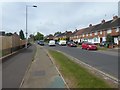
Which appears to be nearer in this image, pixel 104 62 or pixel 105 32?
pixel 104 62

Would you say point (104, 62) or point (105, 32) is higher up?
point (105, 32)

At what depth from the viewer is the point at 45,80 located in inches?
430

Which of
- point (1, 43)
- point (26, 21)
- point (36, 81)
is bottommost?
point (36, 81)

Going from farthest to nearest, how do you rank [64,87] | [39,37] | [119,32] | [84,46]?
[39,37] → [119,32] → [84,46] → [64,87]

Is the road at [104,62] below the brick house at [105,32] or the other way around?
below

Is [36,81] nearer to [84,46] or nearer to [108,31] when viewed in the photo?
[84,46]

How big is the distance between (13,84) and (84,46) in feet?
122

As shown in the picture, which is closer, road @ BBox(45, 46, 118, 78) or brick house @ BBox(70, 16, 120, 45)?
road @ BBox(45, 46, 118, 78)

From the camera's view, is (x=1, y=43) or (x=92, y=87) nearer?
(x=92, y=87)

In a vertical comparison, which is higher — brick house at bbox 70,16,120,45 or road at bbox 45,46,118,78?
brick house at bbox 70,16,120,45

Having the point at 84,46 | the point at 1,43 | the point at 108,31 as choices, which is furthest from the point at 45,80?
the point at 108,31

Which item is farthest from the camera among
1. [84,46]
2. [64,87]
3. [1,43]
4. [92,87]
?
[84,46]

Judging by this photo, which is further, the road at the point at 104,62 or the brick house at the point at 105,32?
the brick house at the point at 105,32

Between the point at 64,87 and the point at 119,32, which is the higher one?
the point at 119,32
